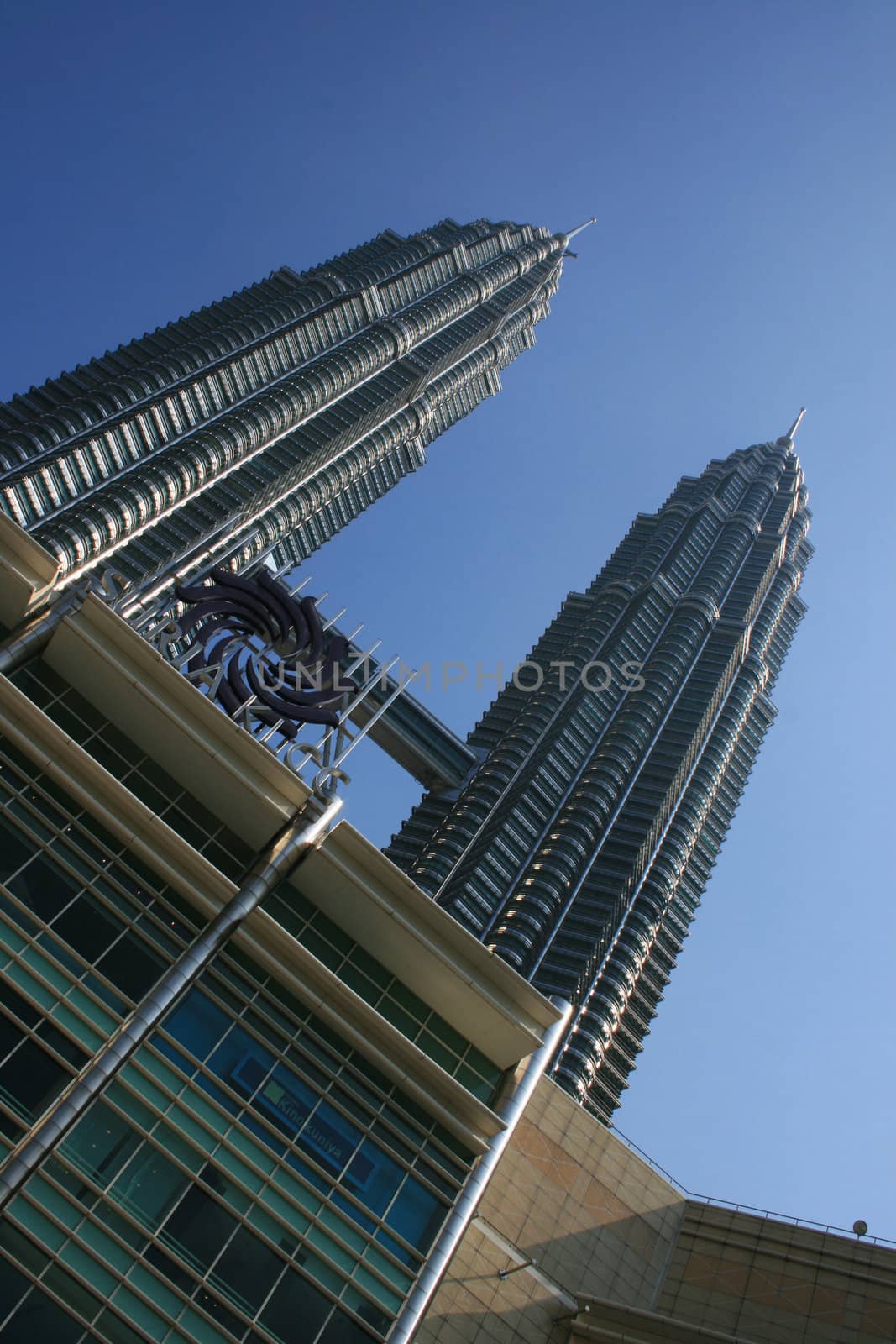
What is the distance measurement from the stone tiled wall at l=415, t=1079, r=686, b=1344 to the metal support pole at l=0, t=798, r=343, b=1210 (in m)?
16.8

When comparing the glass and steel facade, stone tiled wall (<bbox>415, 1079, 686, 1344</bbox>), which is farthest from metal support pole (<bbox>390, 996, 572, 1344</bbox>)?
stone tiled wall (<bbox>415, 1079, 686, 1344</bbox>)

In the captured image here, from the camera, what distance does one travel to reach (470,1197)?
4319cm

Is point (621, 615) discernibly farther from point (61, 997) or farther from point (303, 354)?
point (61, 997)

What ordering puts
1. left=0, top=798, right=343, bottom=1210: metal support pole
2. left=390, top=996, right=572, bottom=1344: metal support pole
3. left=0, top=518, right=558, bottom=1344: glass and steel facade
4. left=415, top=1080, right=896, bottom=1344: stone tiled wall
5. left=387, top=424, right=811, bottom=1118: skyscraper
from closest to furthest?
1. left=0, top=798, right=343, bottom=1210: metal support pole
2. left=0, top=518, right=558, bottom=1344: glass and steel facade
3. left=390, top=996, right=572, bottom=1344: metal support pole
4. left=415, top=1080, right=896, bottom=1344: stone tiled wall
5. left=387, top=424, right=811, bottom=1118: skyscraper

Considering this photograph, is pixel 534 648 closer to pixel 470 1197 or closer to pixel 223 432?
pixel 223 432

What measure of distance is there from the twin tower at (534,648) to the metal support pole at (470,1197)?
71.8 m

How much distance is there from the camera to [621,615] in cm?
17975

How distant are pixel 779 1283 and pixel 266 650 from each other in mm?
34996

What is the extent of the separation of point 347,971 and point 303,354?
147611mm

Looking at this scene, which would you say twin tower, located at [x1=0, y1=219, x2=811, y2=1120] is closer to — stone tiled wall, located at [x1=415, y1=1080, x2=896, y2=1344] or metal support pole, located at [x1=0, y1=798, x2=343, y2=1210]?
stone tiled wall, located at [x1=415, y1=1080, x2=896, y2=1344]

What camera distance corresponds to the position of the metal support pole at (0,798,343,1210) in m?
36.1

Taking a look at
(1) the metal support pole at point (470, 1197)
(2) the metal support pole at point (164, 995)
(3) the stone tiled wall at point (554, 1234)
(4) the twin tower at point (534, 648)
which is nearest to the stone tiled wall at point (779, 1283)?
(3) the stone tiled wall at point (554, 1234)

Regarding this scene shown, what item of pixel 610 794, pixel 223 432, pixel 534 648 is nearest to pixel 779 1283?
pixel 610 794

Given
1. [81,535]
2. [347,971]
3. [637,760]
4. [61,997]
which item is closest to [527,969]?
[637,760]
